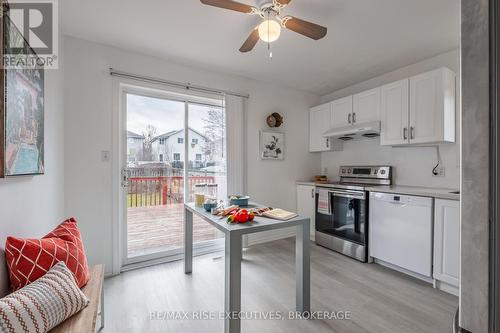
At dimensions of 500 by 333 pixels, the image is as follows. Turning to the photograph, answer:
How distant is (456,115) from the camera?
2.44 meters

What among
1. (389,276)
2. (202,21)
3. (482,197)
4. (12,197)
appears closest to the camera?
(482,197)

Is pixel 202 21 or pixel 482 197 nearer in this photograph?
pixel 482 197

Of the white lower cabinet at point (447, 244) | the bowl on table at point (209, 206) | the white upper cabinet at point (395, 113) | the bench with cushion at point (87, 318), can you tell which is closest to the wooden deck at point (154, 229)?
the bowl on table at point (209, 206)

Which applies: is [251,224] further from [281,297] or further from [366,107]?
[366,107]

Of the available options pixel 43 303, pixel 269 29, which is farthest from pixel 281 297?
pixel 269 29

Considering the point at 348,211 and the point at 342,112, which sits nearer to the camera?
the point at 348,211

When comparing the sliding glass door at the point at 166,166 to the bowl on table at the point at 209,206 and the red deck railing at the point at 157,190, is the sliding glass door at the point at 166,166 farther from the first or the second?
the bowl on table at the point at 209,206

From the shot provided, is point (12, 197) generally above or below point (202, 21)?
below

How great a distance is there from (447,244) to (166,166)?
307 cm

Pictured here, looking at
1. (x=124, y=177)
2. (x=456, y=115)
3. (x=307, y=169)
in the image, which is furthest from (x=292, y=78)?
(x=124, y=177)

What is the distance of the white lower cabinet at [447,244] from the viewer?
6.64 feet

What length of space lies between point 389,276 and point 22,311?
2.87 metres

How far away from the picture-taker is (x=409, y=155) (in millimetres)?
2883

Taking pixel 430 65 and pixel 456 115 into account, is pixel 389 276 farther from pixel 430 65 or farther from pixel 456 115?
pixel 430 65
